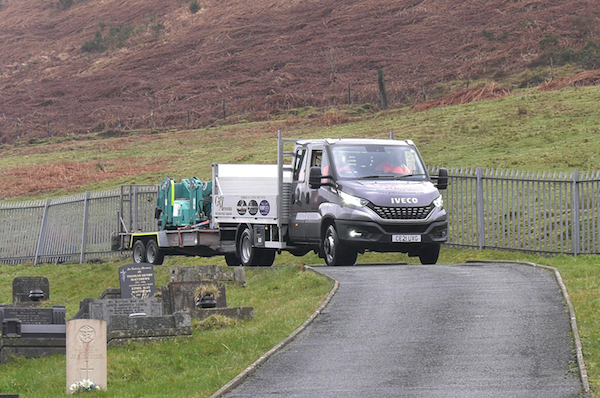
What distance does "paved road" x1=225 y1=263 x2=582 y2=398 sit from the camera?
10.3m

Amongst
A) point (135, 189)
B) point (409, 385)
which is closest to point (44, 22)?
point (135, 189)

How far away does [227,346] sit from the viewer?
13203 millimetres

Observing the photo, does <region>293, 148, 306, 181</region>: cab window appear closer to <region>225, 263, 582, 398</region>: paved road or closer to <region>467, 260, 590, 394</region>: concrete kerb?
<region>225, 263, 582, 398</region>: paved road

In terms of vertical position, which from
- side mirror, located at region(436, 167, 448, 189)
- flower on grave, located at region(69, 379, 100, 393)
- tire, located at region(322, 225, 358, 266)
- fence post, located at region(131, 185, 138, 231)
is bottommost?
flower on grave, located at region(69, 379, 100, 393)

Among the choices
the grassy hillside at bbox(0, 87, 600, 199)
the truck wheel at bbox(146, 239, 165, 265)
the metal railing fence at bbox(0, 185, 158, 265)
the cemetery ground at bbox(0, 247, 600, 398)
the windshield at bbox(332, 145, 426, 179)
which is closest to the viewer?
the cemetery ground at bbox(0, 247, 600, 398)

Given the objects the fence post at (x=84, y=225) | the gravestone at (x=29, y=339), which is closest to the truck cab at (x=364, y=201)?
the gravestone at (x=29, y=339)

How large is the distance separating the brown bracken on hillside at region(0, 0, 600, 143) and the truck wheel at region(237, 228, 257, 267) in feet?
124

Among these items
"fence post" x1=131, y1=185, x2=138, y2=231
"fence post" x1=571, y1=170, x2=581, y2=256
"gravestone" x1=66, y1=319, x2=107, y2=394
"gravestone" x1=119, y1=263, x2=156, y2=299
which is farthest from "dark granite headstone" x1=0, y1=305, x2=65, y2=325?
"fence post" x1=131, y1=185, x2=138, y2=231

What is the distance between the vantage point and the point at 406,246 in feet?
66.2

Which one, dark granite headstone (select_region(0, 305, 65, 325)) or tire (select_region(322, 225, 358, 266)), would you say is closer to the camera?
dark granite headstone (select_region(0, 305, 65, 325))

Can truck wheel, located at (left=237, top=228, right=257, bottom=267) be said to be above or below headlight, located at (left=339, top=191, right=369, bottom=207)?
below

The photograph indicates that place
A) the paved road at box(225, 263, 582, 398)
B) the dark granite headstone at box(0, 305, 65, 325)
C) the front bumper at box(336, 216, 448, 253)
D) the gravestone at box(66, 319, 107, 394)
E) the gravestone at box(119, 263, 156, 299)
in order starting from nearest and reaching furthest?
1. the paved road at box(225, 263, 582, 398)
2. the gravestone at box(66, 319, 107, 394)
3. the dark granite headstone at box(0, 305, 65, 325)
4. the gravestone at box(119, 263, 156, 299)
5. the front bumper at box(336, 216, 448, 253)

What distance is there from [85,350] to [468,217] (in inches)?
522

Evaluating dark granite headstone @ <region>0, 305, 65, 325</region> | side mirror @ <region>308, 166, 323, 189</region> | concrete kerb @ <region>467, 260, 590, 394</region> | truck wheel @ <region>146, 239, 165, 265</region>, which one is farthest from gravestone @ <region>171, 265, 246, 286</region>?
concrete kerb @ <region>467, 260, 590, 394</region>
